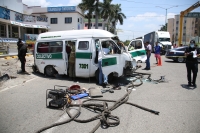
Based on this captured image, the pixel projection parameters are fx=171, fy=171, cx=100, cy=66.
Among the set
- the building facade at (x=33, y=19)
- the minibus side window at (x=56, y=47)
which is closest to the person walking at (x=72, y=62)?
the minibus side window at (x=56, y=47)

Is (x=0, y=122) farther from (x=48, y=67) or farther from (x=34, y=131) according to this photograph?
(x=48, y=67)

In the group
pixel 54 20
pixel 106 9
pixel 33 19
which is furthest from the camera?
pixel 54 20

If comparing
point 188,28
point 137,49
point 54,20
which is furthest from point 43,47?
point 188,28

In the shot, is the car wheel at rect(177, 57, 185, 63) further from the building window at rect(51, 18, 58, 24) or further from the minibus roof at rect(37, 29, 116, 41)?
the building window at rect(51, 18, 58, 24)

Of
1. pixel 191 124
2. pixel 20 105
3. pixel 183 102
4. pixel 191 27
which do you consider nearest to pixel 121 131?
pixel 191 124

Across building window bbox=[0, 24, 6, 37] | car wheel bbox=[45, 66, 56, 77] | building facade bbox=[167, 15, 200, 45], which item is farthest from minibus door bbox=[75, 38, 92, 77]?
building facade bbox=[167, 15, 200, 45]

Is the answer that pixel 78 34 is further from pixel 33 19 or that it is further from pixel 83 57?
pixel 33 19

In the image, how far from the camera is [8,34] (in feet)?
87.5

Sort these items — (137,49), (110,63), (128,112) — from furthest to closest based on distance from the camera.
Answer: (137,49) → (110,63) → (128,112)

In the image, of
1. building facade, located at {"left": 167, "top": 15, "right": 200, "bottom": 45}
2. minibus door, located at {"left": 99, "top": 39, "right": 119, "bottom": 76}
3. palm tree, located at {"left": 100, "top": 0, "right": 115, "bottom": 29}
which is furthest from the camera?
building facade, located at {"left": 167, "top": 15, "right": 200, "bottom": 45}

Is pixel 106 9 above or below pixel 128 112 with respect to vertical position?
above

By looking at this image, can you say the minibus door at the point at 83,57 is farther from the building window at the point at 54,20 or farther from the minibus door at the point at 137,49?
the building window at the point at 54,20

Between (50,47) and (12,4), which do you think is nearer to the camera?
(50,47)

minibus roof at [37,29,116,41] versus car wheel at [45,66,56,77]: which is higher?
minibus roof at [37,29,116,41]
